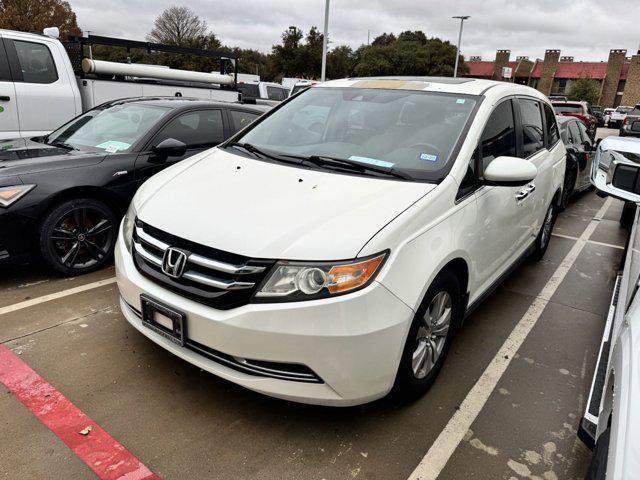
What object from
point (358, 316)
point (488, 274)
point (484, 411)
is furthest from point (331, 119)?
point (484, 411)

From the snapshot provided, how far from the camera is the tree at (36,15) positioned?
32.7 meters

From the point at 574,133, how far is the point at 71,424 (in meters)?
8.39

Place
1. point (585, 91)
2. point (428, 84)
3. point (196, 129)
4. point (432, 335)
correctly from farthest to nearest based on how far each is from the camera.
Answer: point (585, 91) → point (196, 129) → point (428, 84) → point (432, 335)

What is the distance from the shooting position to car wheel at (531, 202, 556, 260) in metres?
4.91

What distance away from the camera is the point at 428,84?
135 inches

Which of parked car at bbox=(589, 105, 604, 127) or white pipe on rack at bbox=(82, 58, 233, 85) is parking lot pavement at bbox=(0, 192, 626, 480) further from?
parked car at bbox=(589, 105, 604, 127)

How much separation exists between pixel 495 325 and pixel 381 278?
2.03 meters

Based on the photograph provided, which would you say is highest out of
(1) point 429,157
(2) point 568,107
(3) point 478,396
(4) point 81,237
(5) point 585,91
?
(5) point 585,91

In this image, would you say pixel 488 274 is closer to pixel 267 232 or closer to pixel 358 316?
pixel 358 316

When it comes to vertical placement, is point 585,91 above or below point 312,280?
above

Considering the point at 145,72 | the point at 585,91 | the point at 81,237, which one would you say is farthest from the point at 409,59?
the point at 81,237

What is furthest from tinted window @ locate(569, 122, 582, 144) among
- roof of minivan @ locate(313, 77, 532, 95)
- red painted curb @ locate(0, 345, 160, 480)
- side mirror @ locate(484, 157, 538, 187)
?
red painted curb @ locate(0, 345, 160, 480)

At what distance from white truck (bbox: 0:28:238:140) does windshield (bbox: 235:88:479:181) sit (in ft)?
13.6

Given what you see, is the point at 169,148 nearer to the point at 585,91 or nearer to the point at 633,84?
the point at 585,91
